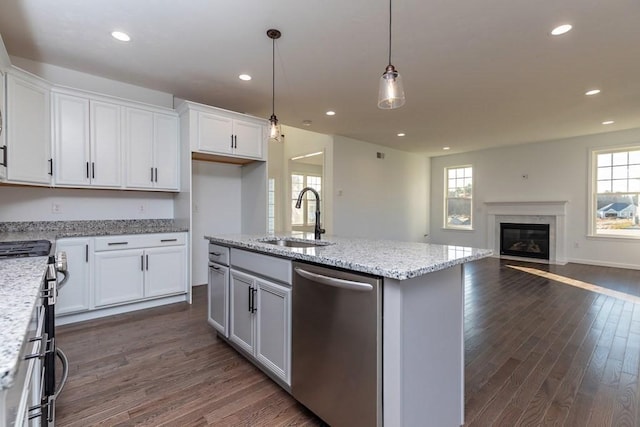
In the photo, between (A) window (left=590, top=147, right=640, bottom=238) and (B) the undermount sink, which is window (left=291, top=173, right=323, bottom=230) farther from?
(A) window (left=590, top=147, right=640, bottom=238)

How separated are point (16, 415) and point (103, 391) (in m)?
1.68

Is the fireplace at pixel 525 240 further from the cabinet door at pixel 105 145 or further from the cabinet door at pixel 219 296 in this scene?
the cabinet door at pixel 105 145

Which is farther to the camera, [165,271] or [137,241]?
[165,271]

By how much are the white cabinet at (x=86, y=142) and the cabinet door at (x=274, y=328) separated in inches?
96.8

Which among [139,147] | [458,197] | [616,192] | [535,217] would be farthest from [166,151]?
[616,192]

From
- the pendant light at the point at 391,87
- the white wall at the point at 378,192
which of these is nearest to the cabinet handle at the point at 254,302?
the pendant light at the point at 391,87

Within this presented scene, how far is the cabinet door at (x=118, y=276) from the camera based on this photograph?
3.16 metres

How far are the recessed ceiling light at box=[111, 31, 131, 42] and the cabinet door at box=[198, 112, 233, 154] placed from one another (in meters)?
1.10

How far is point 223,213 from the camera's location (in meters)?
4.67

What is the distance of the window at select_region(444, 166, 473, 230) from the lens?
7.92 meters

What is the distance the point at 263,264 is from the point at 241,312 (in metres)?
0.51

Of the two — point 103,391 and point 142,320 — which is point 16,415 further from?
point 142,320

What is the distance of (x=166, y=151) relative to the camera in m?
3.78

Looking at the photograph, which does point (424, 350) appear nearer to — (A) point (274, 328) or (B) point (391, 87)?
(A) point (274, 328)
